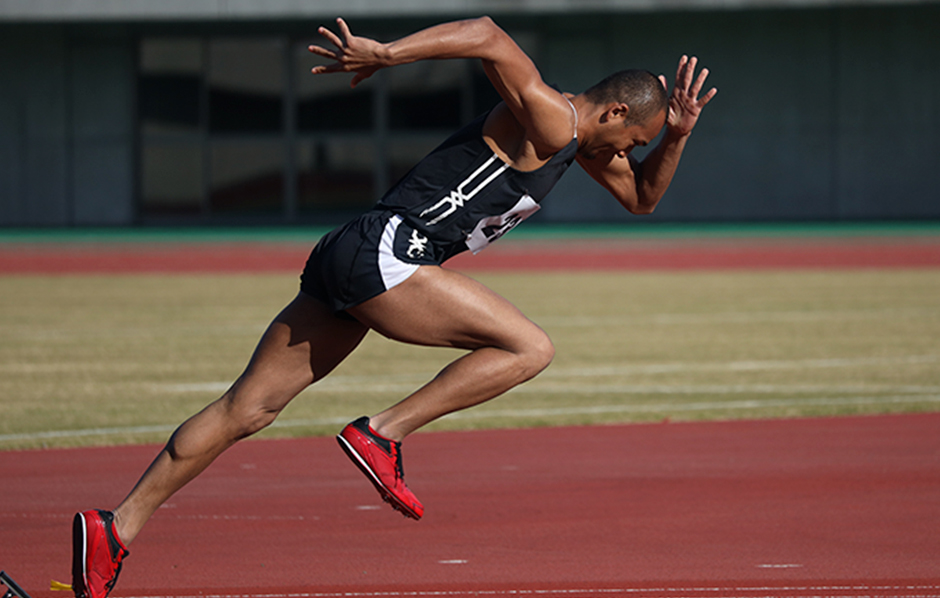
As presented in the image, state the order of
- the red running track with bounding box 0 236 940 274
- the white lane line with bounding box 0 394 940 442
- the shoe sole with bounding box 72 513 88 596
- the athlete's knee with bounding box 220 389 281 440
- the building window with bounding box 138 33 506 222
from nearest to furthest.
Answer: the shoe sole with bounding box 72 513 88 596 < the athlete's knee with bounding box 220 389 281 440 < the white lane line with bounding box 0 394 940 442 < the red running track with bounding box 0 236 940 274 < the building window with bounding box 138 33 506 222

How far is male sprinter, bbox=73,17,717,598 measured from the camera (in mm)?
4582

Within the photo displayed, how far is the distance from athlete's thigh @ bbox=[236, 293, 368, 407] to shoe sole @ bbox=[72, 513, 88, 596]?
769mm

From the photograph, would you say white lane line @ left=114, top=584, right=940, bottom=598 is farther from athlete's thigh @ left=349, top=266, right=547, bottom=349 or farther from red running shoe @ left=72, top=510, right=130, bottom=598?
athlete's thigh @ left=349, top=266, right=547, bottom=349

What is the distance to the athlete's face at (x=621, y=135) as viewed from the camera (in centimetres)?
473

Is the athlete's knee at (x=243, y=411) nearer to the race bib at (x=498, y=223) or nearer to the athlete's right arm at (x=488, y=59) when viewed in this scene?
the race bib at (x=498, y=223)

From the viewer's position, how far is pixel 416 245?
469cm

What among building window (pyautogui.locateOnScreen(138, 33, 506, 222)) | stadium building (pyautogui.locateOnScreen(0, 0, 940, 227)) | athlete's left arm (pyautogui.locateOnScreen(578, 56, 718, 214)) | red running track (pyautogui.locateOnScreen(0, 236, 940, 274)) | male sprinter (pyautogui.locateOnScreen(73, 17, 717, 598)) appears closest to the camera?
male sprinter (pyautogui.locateOnScreen(73, 17, 717, 598))

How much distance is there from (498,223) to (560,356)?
8458mm

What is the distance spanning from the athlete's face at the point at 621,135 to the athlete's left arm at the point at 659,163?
0.51 meters

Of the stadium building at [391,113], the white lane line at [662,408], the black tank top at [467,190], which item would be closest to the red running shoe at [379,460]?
the black tank top at [467,190]

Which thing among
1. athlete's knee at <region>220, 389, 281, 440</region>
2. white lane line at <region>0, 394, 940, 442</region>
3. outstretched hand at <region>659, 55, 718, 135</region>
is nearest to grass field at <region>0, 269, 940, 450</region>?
white lane line at <region>0, 394, 940, 442</region>

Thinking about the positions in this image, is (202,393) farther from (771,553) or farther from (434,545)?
(771,553)

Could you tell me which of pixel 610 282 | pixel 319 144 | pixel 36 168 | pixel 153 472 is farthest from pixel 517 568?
pixel 36 168

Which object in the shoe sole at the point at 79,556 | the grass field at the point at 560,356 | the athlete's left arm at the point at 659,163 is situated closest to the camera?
the shoe sole at the point at 79,556
